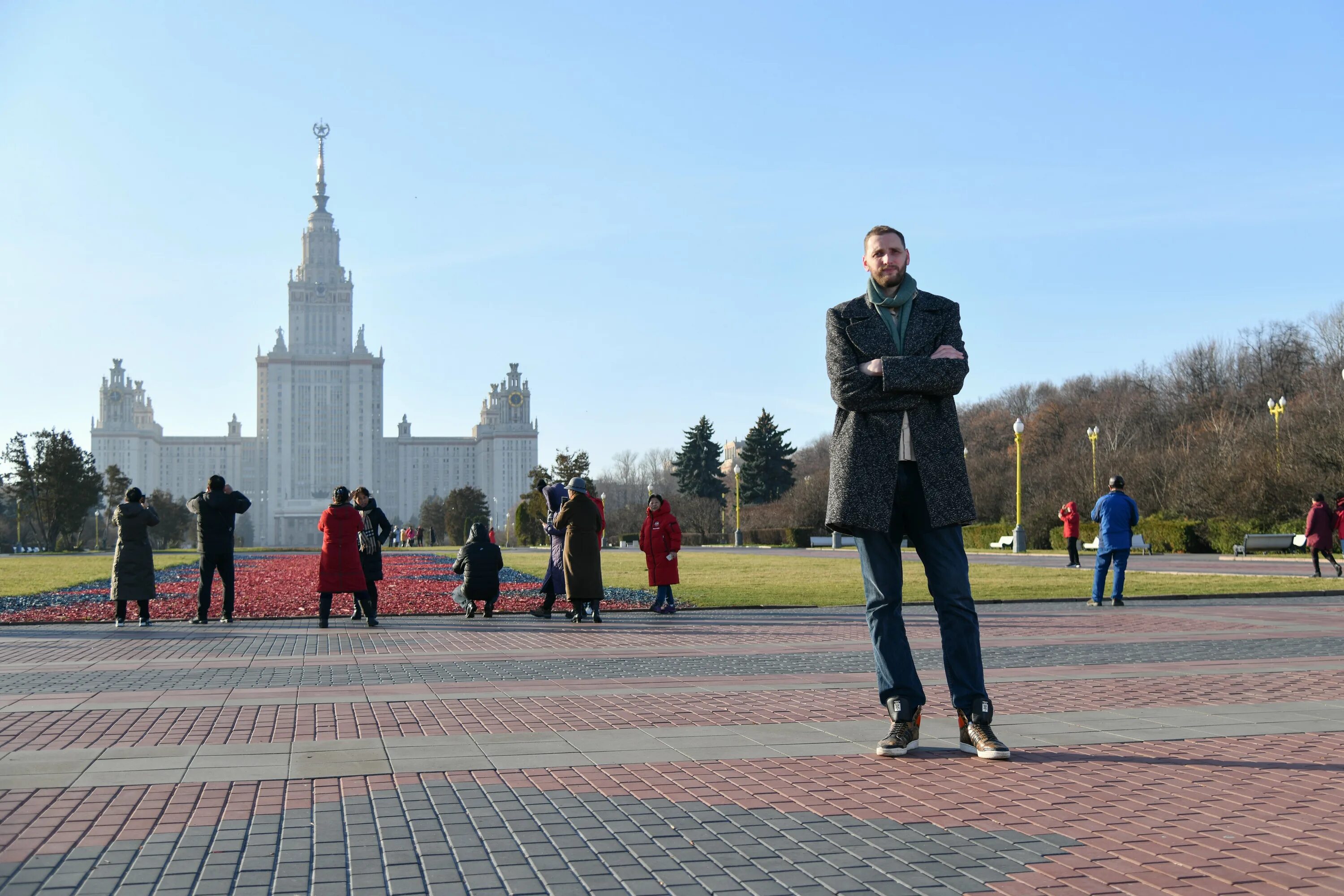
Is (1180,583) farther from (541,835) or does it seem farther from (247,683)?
(541,835)

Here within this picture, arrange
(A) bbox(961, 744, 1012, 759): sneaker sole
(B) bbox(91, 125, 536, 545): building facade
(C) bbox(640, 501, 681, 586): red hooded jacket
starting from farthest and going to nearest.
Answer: (B) bbox(91, 125, 536, 545): building facade, (C) bbox(640, 501, 681, 586): red hooded jacket, (A) bbox(961, 744, 1012, 759): sneaker sole

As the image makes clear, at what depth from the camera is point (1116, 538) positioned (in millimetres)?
16125

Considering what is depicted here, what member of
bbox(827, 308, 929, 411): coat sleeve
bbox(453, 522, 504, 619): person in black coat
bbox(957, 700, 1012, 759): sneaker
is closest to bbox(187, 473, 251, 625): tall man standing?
bbox(453, 522, 504, 619): person in black coat

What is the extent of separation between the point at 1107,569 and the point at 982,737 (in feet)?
36.8

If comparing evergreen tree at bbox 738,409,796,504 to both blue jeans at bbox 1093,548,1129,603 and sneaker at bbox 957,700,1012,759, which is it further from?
→ sneaker at bbox 957,700,1012,759

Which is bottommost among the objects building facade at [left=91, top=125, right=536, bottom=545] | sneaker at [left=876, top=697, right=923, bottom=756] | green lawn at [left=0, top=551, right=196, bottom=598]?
green lawn at [left=0, top=551, right=196, bottom=598]

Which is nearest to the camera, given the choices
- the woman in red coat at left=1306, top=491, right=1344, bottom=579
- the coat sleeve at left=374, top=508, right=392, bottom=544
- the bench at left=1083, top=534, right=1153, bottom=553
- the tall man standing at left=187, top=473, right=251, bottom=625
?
the tall man standing at left=187, top=473, right=251, bottom=625

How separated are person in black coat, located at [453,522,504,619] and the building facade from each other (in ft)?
486

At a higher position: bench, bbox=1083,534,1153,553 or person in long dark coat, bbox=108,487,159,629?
person in long dark coat, bbox=108,487,159,629

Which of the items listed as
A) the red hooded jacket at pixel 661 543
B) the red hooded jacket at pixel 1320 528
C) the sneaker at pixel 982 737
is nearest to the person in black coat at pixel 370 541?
the red hooded jacket at pixel 661 543

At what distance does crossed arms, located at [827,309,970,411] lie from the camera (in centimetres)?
534

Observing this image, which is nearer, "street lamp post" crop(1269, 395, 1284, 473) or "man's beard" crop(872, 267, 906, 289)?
"man's beard" crop(872, 267, 906, 289)

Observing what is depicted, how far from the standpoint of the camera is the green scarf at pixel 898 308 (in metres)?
5.60

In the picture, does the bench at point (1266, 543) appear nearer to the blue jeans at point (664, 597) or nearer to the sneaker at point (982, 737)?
the blue jeans at point (664, 597)
